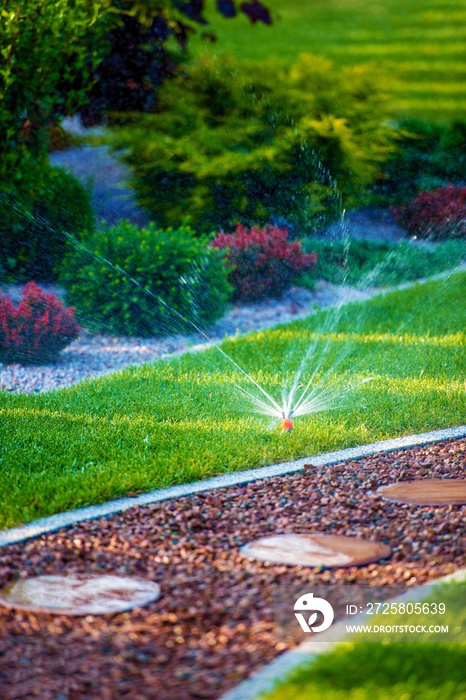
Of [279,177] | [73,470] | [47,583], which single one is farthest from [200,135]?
[47,583]

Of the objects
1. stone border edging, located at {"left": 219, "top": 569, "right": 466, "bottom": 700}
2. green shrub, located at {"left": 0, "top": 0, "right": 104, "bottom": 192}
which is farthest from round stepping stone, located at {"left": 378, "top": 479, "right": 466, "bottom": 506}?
green shrub, located at {"left": 0, "top": 0, "right": 104, "bottom": 192}

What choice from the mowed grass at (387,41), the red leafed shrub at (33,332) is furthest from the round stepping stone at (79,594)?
the mowed grass at (387,41)

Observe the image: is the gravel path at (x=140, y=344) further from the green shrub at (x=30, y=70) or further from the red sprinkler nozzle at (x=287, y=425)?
the red sprinkler nozzle at (x=287, y=425)

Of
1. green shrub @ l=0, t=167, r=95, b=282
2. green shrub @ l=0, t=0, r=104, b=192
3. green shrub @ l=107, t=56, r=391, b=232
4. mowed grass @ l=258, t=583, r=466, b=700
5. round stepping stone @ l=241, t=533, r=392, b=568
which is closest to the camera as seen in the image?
mowed grass @ l=258, t=583, r=466, b=700

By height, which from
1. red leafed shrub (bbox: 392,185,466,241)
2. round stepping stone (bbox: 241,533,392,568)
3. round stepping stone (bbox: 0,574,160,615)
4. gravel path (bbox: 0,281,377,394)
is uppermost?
red leafed shrub (bbox: 392,185,466,241)

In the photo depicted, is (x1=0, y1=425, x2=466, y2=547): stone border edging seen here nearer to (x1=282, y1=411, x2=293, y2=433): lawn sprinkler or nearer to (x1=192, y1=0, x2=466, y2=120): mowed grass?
(x1=282, y1=411, x2=293, y2=433): lawn sprinkler

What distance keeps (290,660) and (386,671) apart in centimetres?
28

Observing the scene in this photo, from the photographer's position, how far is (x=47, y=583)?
10.4ft

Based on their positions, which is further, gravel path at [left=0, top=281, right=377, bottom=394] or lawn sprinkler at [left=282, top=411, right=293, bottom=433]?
gravel path at [left=0, top=281, right=377, bottom=394]

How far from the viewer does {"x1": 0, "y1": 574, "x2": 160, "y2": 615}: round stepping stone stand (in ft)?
9.70

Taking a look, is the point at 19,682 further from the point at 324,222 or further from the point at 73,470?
the point at 324,222

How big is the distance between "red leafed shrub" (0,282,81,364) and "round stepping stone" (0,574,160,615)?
3.82m

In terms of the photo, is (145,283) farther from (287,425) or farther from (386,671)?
(386,671)

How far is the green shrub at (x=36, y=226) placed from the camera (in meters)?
8.70
